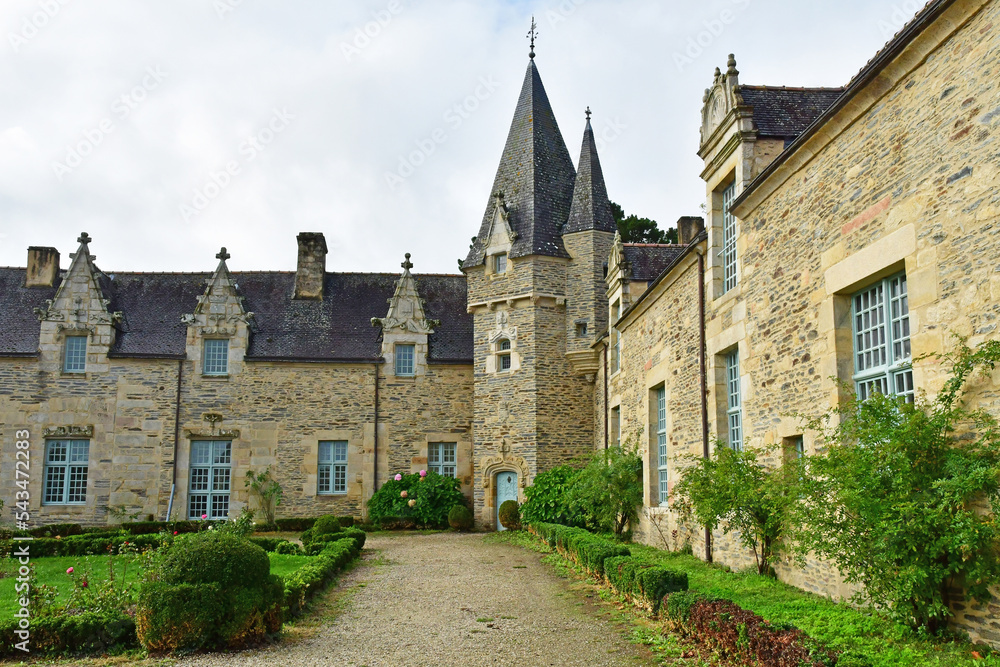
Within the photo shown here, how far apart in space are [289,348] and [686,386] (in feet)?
45.8

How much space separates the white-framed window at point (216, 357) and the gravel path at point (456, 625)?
1128 cm

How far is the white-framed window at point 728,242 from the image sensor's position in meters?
11.1

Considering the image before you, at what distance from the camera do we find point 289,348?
23359 mm

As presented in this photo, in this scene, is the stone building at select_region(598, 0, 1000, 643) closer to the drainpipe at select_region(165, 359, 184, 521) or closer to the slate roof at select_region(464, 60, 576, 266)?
the slate roof at select_region(464, 60, 576, 266)

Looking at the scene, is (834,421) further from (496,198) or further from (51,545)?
(496,198)

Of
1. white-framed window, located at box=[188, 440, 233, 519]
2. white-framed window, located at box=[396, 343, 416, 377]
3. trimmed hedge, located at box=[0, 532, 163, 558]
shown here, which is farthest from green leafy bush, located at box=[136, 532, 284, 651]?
white-framed window, located at box=[396, 343, 416, 377]

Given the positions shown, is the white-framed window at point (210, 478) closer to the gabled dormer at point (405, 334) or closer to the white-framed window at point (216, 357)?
the white-framed window at point (216, 357)

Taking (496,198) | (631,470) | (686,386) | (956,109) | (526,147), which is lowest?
(631,470)

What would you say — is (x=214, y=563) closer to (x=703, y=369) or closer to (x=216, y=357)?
(x=703, y=369)

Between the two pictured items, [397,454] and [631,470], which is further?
[397,454]

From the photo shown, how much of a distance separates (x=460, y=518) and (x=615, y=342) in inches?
242

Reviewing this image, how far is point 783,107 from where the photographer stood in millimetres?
10594

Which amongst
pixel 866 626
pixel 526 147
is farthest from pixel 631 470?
pixel 526 147

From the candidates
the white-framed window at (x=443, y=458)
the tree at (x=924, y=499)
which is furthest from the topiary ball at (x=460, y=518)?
the tree at (x=924, y=499)
